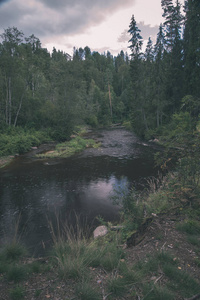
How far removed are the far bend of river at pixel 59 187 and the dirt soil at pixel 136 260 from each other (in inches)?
42.1

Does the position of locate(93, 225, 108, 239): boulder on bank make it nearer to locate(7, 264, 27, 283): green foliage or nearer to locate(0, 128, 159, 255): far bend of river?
locate(0, 128, 159, 255): far bend of river

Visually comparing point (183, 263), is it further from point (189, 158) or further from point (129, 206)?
point (189, 158)

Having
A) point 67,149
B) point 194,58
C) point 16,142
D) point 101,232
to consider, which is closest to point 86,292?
point 101,232

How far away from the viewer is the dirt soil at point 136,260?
284 cm

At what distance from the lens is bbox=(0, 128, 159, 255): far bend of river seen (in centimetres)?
796

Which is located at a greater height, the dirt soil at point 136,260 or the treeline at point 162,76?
the treeline at point 162,76

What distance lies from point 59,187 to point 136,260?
29.9 ft

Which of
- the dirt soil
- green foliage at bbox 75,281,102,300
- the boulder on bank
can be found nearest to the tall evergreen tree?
the boulder on bank

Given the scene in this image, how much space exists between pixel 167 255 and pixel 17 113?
93.8 ft

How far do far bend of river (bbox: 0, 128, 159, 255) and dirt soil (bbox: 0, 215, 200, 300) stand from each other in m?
1.07

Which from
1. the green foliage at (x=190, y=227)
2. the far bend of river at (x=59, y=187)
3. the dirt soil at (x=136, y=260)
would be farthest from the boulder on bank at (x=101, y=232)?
the green foliage at (x=190, y=227)

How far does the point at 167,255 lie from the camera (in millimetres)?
3508

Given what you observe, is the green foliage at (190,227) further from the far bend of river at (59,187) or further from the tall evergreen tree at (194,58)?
the tall evergreen tree at (194,58)

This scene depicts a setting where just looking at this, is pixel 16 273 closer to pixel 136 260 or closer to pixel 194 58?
pixel 136 260
